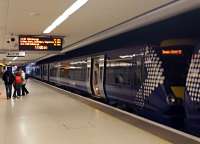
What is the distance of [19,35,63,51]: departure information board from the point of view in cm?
1480

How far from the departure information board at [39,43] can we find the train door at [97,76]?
1.95 meters

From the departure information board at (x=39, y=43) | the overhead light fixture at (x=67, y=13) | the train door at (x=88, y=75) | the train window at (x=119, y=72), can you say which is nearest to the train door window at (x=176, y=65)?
the train window at (x=119, y=72)

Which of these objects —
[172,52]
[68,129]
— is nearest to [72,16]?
[172,52]

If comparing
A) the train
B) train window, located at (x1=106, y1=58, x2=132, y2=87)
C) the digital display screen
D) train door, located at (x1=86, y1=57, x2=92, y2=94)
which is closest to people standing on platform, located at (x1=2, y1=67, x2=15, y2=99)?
train door, located at (x1=86, y1=57, x2=92, y2=94)

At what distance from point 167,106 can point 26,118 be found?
420cm

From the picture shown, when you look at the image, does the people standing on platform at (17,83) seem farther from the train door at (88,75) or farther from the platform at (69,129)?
the platform at (69,129)

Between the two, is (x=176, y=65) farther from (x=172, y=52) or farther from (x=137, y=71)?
(x=137, y=71)

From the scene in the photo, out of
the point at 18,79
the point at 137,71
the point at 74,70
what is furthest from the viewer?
the point at 74,70

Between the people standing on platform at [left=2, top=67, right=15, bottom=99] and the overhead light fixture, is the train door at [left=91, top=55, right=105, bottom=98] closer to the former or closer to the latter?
the overhead light fixture

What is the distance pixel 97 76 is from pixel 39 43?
10.0 ft

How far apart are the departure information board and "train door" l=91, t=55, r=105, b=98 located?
1948mm

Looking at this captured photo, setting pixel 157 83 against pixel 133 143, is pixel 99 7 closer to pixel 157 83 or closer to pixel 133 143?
pixel 157 83

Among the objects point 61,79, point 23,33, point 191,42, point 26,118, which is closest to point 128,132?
point 191,42

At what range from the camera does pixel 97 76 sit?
15.8m
